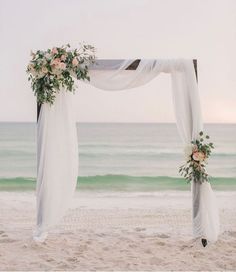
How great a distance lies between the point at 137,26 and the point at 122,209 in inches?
240

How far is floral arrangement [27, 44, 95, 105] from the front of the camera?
13.3 ft

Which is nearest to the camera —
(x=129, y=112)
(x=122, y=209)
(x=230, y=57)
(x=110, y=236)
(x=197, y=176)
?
(x=197, y=176)

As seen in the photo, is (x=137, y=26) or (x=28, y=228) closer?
(x=28, y=228)

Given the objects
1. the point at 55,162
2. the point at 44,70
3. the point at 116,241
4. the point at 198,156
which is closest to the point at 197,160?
the point at 198,156

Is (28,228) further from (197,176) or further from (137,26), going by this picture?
(137,26)

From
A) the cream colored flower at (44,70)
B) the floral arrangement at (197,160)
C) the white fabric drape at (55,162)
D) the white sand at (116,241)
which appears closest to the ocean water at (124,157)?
the white sand at (116,241)

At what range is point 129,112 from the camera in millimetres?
17719

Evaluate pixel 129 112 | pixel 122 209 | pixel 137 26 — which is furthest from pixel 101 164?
pixel 122 209

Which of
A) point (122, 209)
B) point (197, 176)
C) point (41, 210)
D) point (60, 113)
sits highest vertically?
point (60, 113)

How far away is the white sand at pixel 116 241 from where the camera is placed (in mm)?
3504

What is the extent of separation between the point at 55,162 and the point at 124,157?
1108 centimetres

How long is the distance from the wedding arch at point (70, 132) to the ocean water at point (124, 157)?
567 centimetres

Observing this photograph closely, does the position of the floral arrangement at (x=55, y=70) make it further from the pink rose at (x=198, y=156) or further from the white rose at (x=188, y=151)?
the pink rose at (x=198, y=156)

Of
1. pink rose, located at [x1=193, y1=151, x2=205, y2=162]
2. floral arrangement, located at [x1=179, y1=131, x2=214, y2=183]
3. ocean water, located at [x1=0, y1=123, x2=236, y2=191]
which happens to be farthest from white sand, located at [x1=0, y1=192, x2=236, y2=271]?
ocean water, located at [x1=0, y1=123, x2=236, y2=191]
